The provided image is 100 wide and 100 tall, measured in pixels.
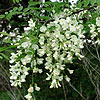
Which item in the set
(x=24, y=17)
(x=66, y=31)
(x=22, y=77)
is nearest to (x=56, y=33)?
(x=66, y=31)

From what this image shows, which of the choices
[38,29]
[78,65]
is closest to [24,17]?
[78,65]

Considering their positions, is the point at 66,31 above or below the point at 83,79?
above

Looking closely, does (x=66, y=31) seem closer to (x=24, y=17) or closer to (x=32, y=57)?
(x=32, y=57)

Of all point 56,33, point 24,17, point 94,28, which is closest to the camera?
point 56,33

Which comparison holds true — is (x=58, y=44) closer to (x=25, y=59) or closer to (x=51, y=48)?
(x=51, y=48)

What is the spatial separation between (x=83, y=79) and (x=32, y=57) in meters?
2.55

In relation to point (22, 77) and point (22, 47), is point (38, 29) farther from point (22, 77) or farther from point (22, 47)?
point (22, 77)

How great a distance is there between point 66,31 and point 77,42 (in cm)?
8

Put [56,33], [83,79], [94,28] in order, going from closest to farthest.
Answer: [56,33] → [94,28] → [83,79]

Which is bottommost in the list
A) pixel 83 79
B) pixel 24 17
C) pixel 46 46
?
pixel 83 79

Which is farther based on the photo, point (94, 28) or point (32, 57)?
point (94, 28)

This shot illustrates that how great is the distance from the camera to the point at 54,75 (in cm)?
103

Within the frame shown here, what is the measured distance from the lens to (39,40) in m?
1.04

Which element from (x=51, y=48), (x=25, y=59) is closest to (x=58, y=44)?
(x=51, y=48)
